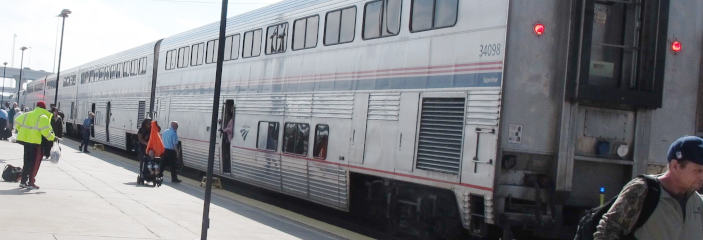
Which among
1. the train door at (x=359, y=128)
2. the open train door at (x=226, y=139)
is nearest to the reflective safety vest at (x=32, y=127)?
the open train door at (x=226, y=139)

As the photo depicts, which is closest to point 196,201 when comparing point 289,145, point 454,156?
point 289,145

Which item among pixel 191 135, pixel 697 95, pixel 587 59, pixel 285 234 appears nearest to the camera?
pixel 587 59

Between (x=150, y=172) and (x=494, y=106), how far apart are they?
909 centimetres

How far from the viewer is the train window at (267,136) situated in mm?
14680

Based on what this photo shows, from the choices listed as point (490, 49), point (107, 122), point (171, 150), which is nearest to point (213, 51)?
point (171, 150)

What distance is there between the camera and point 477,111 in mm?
9227

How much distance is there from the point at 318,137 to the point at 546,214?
4892 mm

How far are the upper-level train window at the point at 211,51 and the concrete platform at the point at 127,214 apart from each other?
147 inches

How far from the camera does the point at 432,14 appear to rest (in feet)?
33.9

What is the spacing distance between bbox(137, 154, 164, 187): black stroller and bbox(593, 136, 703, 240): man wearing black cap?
42.7 feet

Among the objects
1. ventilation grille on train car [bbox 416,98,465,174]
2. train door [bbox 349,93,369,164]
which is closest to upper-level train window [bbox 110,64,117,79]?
train door [bbox 349,93,369,164]

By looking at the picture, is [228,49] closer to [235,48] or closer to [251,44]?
[235,48]

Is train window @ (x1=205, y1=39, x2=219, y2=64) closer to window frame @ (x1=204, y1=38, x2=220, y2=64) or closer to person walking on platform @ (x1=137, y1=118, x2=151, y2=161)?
window frame @ (x1=204, y1=38, x2=220, y2=64)

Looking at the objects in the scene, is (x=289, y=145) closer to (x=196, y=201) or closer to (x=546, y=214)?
(x=196, y=201)
